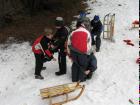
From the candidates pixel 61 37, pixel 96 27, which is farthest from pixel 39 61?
pixel 96 27

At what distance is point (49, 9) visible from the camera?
1633 centimetres

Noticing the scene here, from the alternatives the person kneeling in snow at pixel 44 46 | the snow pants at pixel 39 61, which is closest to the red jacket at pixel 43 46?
the person kneeling in snow at pixel 44 46

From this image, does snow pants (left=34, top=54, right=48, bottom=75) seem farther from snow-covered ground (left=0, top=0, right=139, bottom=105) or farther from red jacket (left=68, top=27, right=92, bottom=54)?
red jacket (left=68, top=27, right=92, bottom=54)

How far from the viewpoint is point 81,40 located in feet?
27.7

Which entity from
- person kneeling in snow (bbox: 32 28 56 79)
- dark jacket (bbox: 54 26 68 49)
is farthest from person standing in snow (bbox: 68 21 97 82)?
person kneeling in snow (bbox: 32 28 56 79)

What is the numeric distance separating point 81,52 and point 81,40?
0.33m

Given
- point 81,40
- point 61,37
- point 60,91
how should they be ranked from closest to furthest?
point 60,91
point 81,40
point 61,37

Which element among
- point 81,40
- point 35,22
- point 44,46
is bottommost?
point 44,46

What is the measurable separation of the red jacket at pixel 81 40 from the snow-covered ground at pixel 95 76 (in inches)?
42.2

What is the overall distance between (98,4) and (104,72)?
816 cm

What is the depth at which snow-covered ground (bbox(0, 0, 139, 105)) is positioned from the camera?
329 inches

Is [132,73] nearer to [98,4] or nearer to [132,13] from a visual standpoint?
[132,13]

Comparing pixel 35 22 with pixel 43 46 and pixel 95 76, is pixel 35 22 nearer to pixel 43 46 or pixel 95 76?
pixel 43 46

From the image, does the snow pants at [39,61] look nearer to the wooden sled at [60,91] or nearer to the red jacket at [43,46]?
the red jacket at [43,46]
